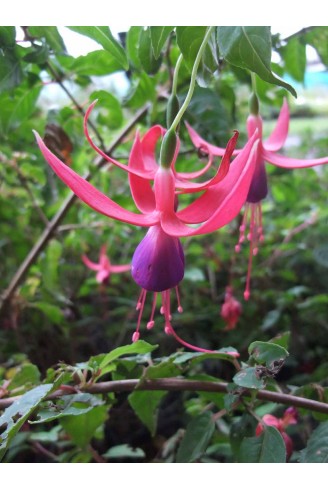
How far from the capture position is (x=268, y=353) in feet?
1.71

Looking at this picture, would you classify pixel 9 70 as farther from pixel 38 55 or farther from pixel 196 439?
pixel 196 439

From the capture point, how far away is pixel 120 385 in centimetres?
54

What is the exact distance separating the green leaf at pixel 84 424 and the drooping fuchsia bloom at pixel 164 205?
0.68 ft

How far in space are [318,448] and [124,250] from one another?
0.86 metres

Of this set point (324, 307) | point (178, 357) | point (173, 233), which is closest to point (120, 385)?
point (178, 357)

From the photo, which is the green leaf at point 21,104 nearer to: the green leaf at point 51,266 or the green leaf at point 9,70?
the green leaf at point 9,70

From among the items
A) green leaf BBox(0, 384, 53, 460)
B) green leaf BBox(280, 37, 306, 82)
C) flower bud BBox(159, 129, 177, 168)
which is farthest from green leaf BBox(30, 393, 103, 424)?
green leaf BBox(280, 37, 306, 82)

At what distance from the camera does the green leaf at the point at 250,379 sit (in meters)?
0.50

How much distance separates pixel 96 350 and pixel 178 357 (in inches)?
25.3

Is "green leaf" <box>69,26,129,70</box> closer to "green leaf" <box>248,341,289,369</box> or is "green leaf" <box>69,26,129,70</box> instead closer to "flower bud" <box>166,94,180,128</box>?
"flower bud" <box>166,94,180,128</box>

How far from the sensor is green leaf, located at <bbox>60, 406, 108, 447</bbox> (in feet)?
2.10

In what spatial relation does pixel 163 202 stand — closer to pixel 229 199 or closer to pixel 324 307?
pixel 229 199

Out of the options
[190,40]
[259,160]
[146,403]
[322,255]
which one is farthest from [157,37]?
[322,255]
